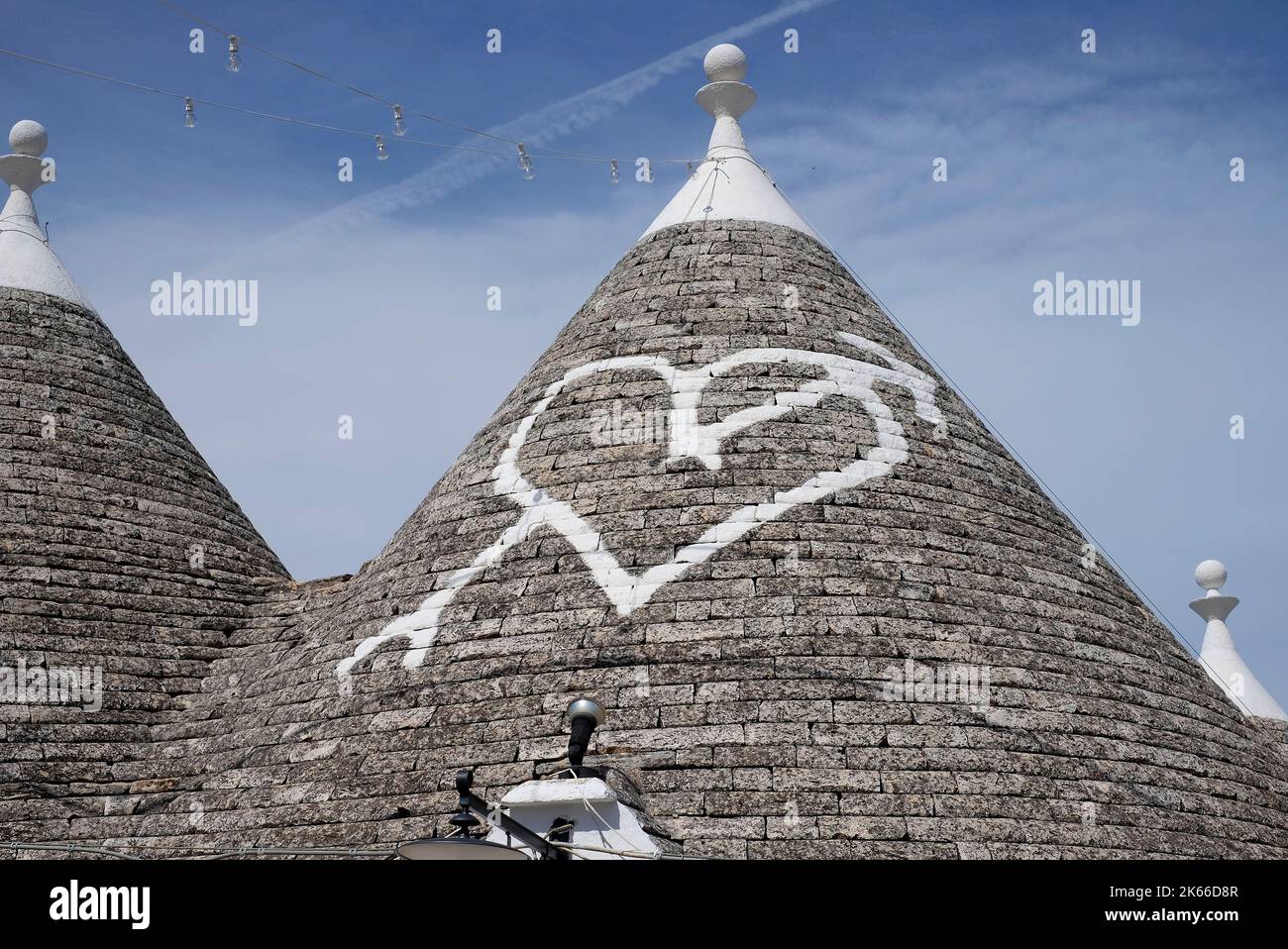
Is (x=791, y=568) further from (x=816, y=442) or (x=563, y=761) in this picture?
A: (x=563, y=761)

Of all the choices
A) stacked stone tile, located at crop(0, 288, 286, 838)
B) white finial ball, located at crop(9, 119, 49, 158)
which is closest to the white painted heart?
stacked stone tile, located at crop(0, 288, 286, 838)

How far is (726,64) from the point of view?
1380cm

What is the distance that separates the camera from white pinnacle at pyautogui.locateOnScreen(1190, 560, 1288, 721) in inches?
643

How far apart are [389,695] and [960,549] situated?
3.70 meters

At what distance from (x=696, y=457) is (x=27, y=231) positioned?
303 inches

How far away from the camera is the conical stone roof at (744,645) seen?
9070 millimetres

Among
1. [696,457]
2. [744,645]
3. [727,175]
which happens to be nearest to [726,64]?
[727,175]

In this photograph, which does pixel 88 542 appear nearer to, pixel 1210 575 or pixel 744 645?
pixel 744 645

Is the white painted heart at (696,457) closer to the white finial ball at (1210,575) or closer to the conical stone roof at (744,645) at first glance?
the conical stone roof at (744,645)

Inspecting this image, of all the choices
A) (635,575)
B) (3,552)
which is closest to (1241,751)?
(635,575)

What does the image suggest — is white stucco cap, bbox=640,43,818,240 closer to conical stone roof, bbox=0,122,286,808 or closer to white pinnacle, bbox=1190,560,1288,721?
conical stone roof, bbox=0,122,286,808

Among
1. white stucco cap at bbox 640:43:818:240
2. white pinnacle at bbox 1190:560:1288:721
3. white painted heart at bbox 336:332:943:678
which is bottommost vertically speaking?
white pinnacle at bbox 1190:560:1288:721

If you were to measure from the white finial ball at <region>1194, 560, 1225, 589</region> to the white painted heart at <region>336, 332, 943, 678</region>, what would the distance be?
261 inches
